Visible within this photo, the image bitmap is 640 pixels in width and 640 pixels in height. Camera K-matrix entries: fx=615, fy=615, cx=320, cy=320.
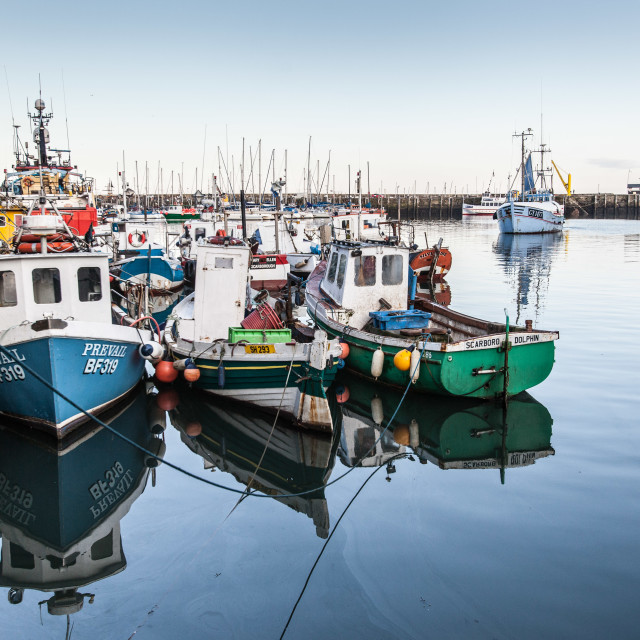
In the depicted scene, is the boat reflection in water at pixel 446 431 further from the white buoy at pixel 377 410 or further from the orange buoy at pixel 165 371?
the orange buoy at pixel 165 371

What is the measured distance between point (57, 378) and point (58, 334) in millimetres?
707

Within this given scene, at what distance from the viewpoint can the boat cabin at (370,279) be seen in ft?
45.2

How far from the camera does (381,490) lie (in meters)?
8.89

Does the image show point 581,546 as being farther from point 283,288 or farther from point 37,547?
point 283,288

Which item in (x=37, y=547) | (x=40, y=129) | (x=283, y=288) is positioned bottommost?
(x=37, y=547)

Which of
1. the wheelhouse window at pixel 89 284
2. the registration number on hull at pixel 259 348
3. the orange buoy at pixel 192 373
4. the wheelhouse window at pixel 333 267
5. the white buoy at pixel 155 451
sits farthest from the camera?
the wheelhouse window at pixel 333 267

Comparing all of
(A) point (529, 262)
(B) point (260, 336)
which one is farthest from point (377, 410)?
(A) point (529, 262)

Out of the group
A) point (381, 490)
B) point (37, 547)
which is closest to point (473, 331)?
point (381, 490)

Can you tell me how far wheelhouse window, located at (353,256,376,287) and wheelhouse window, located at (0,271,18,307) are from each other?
684 cm

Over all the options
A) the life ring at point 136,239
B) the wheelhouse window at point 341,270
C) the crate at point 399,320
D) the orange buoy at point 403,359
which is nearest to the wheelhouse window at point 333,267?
the wheelhouse window at point 341,270

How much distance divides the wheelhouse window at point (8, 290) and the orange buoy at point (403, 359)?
6917 mm

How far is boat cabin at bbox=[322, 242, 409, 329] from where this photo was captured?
1377 centimetres

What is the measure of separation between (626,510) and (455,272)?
93.9 ft

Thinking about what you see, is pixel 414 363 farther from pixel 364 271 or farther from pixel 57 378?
pixel 57 378
